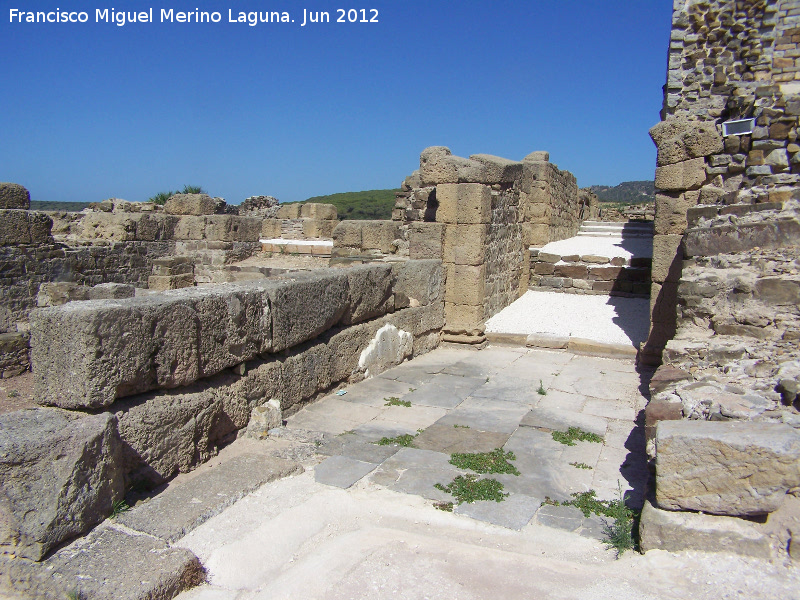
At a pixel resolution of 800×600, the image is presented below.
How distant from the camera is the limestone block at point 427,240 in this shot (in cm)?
735

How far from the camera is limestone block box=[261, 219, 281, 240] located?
14875mm

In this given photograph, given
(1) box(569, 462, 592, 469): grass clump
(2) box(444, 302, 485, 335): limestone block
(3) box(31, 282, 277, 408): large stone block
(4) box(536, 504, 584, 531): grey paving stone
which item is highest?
(3) box(31, 282, 277, 408): large stone block

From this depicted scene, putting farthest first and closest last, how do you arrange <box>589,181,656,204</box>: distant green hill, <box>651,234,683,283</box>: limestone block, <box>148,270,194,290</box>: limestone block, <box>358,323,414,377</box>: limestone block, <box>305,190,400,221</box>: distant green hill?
<box>589,181,656,204</box>: distant green hill → <box>305,190,400,221</box>: distant green hill → <box>148,270,194,290</box>: limestone block → <box>651,234,683,283</box>: limestone block → <box>358,323,414,377</box>: limestone block

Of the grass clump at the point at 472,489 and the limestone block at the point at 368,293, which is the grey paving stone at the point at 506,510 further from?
the limestone block at the point at 368,293

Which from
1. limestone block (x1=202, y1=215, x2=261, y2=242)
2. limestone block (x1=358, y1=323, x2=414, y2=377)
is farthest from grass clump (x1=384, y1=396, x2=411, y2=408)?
limestone block (x1=202, y1=215, x2=261, y2=242)

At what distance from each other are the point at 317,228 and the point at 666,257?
9.08m

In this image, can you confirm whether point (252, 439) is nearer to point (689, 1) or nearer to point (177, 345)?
point (177, 345)

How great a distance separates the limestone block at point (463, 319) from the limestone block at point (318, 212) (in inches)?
302

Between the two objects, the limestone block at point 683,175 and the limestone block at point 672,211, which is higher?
the limestone block at point 683,175

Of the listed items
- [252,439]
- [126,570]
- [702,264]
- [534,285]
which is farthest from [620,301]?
[126,570]

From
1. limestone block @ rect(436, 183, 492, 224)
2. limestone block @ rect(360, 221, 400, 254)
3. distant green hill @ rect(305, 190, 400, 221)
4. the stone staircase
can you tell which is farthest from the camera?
distant green hill @ rect(305, 190, 400, 221)

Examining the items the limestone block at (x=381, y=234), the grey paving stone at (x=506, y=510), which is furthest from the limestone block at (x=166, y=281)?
the grey paving stone at (x=506, y=510)

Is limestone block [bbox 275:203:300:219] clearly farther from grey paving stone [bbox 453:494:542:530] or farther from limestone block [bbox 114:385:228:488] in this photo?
grey paving stone [bbox 453:494:542:530]

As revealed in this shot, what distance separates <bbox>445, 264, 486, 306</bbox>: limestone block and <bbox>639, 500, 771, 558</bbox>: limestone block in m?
4.80
